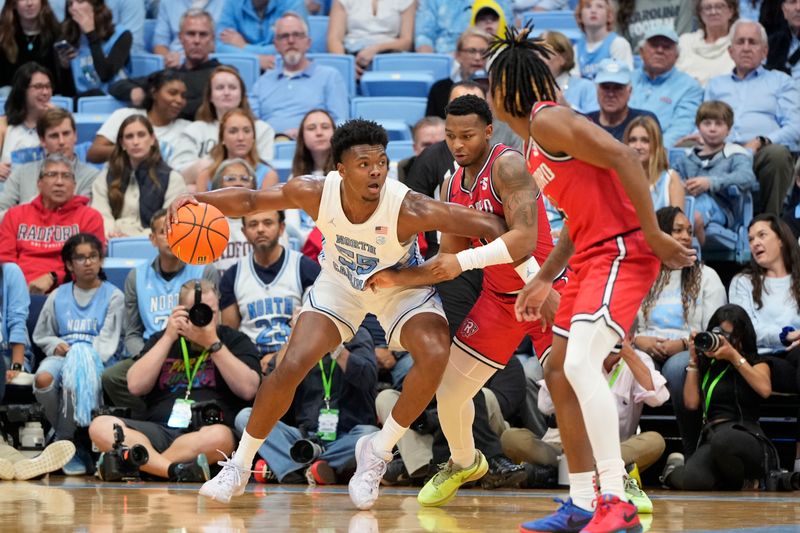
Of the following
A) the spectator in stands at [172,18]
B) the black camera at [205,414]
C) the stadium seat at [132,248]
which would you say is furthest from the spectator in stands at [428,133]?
the spectator in stands at [172,18]

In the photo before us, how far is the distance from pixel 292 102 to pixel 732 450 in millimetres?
5555

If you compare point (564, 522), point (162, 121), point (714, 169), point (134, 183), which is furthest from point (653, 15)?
point (564, 522)

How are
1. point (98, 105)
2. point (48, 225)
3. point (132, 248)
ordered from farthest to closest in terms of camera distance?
point (98, 105) → point (132, 248) → point (48, 225)

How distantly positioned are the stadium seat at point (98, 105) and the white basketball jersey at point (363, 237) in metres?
6.28

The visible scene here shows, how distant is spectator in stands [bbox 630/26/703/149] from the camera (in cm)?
1005

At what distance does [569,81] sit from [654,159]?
2.05 meters

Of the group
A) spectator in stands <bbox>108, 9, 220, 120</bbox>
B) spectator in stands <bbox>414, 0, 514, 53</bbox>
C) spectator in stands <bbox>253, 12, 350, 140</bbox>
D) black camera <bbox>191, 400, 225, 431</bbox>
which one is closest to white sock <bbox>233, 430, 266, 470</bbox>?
black camera <bbox>191, 400, 225, 431</bbox>

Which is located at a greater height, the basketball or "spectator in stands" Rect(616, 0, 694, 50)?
"spectator in stands" Rect(616, 0, 694, 50)

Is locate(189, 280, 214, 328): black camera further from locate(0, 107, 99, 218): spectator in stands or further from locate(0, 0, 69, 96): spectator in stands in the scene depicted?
locate(0, 0, 69, 96): spectator in stands

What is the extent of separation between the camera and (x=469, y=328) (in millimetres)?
5863

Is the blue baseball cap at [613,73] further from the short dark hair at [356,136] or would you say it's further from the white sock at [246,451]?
the white sock at [246,451]

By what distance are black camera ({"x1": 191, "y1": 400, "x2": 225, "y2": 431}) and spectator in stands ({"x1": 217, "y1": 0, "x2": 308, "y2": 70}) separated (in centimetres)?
Answer: 524

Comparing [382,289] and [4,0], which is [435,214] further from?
[4,0]

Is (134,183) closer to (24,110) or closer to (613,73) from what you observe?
(24,110)
